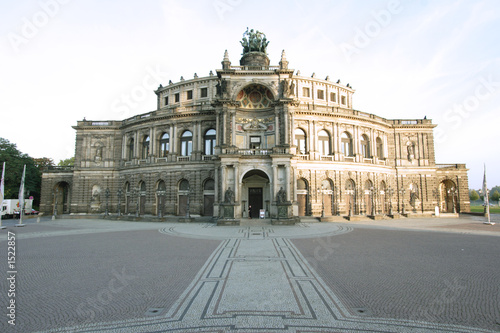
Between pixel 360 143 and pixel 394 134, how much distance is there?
7596 millimetres

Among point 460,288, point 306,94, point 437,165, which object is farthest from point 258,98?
point 437,165

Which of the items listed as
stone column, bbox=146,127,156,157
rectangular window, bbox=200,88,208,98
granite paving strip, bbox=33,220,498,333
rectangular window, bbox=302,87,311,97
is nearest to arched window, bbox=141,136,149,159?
stone column, bbox=146,127,156,157

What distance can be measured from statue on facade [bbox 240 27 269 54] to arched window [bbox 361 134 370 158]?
19533 mm

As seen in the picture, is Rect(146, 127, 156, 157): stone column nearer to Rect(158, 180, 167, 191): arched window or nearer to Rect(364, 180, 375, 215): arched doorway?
Rect(158, 180, 167, 191): arched window

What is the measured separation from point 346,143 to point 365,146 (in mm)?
3678

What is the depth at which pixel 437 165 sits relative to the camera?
44.2 meters

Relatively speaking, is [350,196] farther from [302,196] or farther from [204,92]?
[204,92]

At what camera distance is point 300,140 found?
36562 mm

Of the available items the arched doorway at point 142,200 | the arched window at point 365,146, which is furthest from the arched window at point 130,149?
the arched window at point 365,146

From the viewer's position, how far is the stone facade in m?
31.2

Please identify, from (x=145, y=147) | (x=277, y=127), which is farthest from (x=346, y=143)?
(x=145, y=147)

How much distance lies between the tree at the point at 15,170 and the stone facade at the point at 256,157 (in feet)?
27.2

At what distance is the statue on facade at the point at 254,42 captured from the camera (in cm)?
3925

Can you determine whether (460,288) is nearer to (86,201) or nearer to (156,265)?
(156,265)
